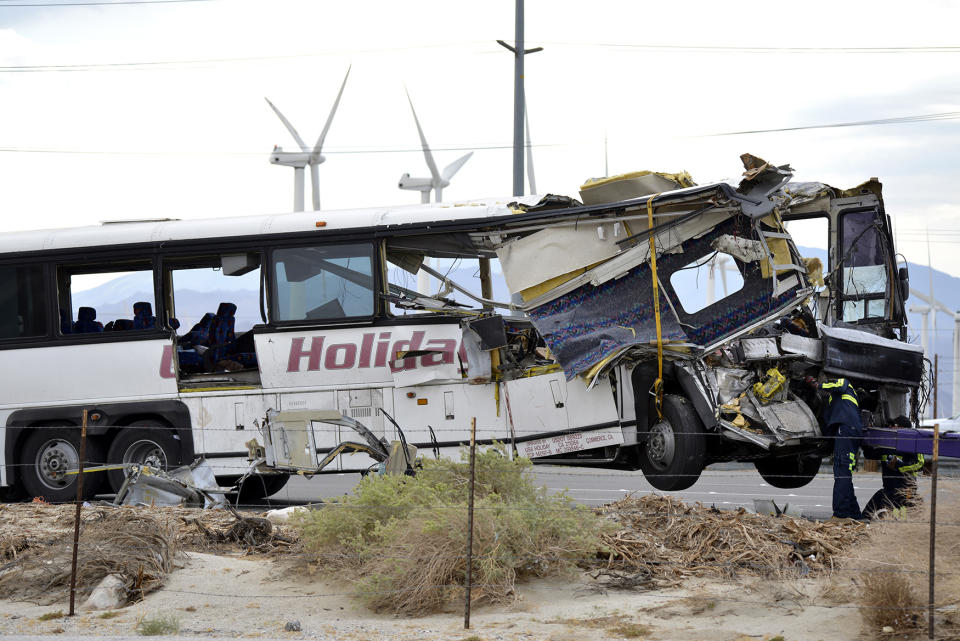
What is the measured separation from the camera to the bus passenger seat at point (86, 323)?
13.5 m

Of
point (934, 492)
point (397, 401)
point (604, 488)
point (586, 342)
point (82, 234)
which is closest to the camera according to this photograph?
point (934, 492)

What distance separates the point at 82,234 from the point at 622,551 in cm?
819

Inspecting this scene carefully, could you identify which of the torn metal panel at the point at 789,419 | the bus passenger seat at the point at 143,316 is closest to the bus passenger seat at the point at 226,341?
the bus passenger seat at the point at 143,316

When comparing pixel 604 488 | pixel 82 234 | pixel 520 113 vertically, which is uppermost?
pixel 520 113

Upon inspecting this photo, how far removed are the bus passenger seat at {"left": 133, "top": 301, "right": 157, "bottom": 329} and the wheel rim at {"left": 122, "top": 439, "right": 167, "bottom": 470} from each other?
1370mm

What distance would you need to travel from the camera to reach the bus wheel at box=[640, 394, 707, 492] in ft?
36.3

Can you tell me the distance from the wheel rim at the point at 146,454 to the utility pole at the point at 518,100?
7.12 metres

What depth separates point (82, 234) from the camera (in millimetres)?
13492

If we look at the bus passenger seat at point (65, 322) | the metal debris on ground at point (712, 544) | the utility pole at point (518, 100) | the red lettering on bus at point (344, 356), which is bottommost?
the metal debris on ground at point (712, 544)

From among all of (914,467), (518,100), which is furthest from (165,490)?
(518,100)

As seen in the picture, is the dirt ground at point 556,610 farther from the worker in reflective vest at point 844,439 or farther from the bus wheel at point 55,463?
the bus wheel at point 55,463

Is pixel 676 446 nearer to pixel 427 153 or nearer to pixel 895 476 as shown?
pixel 895 476

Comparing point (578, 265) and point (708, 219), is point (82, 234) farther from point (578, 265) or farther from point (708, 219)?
point (708, 219)

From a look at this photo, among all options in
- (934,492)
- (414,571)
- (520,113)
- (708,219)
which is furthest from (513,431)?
(520,113)
